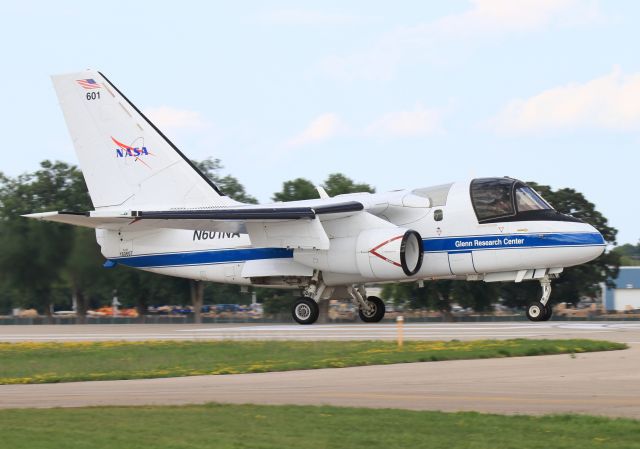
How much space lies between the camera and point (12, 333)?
32344mm

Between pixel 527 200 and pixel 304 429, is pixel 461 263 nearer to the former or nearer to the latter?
pixel 527 200

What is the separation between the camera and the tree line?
134 ft

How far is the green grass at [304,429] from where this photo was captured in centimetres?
1028

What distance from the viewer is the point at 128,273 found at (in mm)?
54531

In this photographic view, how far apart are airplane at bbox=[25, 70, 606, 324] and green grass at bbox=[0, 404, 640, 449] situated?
→ 644 inches

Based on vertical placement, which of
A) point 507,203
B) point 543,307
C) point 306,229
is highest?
point 507,203

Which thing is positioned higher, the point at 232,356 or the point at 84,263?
the point at 84,263

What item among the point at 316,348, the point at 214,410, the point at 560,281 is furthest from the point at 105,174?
the point at 560,281

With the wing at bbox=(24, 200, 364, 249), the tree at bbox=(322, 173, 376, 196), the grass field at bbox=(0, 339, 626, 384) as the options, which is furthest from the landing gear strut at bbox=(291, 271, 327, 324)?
the tree at bbox=(322, 173, 376, 196)

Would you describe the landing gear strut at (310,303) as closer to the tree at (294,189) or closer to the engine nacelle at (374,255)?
the engine nacelle at (374,255)

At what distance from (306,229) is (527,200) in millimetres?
6140

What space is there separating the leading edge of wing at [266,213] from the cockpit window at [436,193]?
1.83 meters

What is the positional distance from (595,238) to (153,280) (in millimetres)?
35096

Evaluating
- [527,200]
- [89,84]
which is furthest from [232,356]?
[89,84]
